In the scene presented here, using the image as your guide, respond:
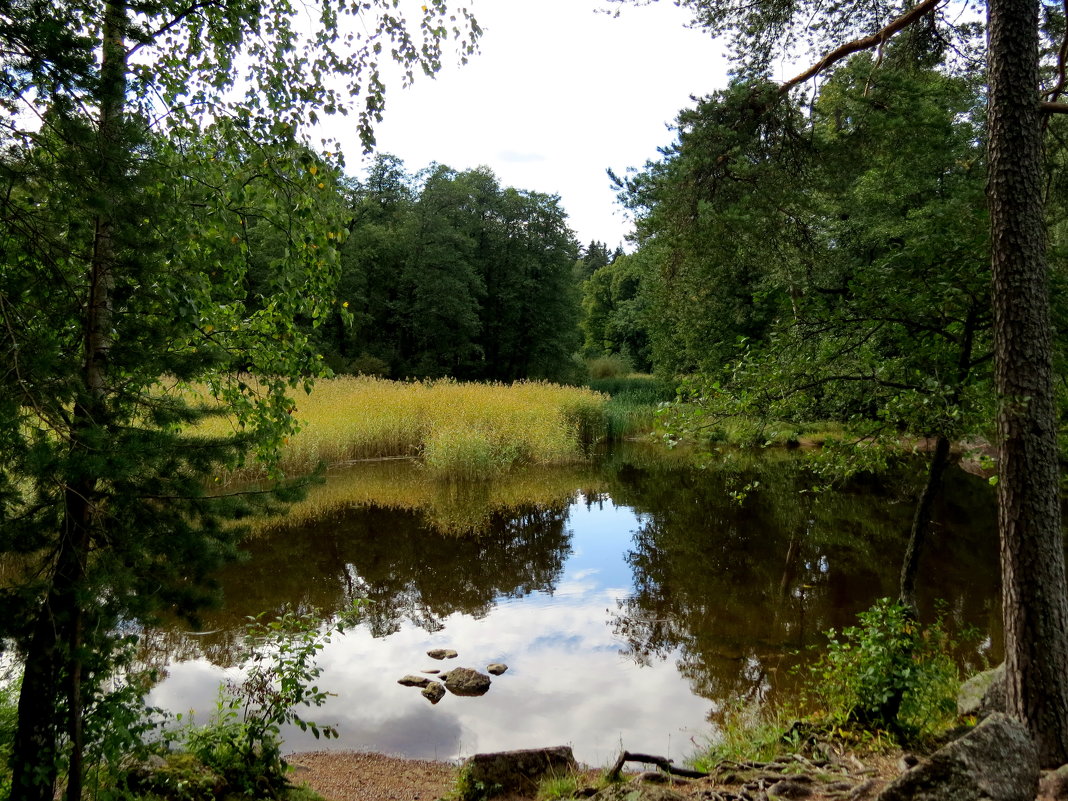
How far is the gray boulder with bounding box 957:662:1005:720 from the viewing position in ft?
13.9

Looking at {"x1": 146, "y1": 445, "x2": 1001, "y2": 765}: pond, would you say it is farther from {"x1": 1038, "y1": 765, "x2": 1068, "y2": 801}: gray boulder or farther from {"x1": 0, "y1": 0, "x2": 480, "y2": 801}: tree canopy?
{"x1": 0, "y1": 0, "x2": 480, "y2": 801}: tree canopy

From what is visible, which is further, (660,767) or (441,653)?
(441,653)

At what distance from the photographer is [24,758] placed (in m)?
2.84

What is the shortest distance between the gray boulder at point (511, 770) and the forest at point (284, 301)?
112 cm

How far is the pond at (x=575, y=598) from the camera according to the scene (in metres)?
5.80

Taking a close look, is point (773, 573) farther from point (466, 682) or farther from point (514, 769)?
point (514, 769)

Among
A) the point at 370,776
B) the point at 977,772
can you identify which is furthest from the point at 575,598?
the point at 977,772

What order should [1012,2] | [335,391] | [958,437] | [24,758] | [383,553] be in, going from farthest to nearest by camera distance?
[335,391]
[383,553]
[958,437]
[1012,2]
[24,758]

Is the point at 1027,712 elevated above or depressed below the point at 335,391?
below

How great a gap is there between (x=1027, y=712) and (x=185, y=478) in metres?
4.37

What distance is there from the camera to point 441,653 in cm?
692

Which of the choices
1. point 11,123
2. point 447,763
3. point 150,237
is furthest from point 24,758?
point 447,763

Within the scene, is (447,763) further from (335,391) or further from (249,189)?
(335,391)

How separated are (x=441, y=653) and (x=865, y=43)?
6.37m
